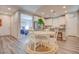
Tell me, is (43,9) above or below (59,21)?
above

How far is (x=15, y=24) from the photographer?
2689mm


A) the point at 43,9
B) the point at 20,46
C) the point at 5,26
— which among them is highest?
the point at 43,9

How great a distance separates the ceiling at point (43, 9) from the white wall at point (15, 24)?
0.36ft

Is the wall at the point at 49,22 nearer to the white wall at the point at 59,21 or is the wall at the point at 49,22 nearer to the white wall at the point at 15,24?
the white wall at the point at 59,21

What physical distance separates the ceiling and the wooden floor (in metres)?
0.57

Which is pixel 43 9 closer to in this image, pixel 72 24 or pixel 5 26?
pixel 72 24

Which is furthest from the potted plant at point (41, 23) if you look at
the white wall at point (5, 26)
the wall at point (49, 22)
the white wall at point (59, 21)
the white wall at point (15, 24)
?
the white wall at point (5, 26)

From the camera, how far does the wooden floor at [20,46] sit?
2.65m

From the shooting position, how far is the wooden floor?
2.65m

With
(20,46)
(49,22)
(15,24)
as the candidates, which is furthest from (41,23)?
(20,46)

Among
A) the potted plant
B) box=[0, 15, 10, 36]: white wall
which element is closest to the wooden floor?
box=[0, 15, 10, 36]: white wall

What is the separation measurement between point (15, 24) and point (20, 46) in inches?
18.8
